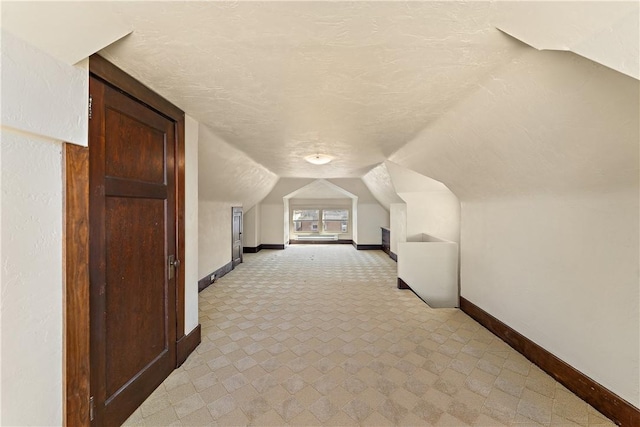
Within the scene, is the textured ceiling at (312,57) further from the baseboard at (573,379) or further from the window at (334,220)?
the window at (334,220)

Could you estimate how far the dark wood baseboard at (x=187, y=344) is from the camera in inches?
81.3

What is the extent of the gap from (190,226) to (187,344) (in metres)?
1.04

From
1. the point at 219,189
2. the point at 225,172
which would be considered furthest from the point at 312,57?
the point at 219,189

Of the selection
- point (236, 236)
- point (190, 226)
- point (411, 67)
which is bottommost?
point (236, 236)

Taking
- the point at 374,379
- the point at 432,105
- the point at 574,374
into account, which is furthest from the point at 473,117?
the point at 374,379

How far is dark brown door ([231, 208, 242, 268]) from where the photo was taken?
5702 mm

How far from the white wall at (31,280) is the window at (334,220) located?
29.6 feet

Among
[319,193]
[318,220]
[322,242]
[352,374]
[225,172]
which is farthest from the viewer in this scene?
[318,220]

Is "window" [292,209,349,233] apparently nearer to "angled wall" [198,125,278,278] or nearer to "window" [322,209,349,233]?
"window" [322,209,349,233]

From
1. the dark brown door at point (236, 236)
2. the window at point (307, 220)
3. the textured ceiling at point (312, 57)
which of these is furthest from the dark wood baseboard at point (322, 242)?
the textured ceiling at point (312, 57)

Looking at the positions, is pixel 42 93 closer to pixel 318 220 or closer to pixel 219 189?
pixel 219 189

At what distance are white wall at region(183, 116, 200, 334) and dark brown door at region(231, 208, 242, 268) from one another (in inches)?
135

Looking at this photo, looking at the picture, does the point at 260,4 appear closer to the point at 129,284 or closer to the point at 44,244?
the point at 44,244

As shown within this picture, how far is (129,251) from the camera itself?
5.25ft
